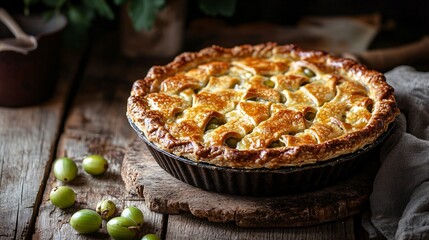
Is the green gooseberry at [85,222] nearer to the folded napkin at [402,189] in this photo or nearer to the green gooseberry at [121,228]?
the green gooseberry at [121,228]

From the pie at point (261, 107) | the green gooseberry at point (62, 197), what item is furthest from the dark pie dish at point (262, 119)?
the green gooseberry at point (62, 197)

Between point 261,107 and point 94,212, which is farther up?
point 261,107

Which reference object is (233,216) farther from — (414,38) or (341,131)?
(414,38)

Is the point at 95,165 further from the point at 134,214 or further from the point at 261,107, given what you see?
the point at 261,107

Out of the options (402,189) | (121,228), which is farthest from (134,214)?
(402,189)

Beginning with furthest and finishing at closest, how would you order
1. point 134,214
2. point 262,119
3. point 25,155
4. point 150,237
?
point 25,155, point 262,119, point 134,214, point 150,237

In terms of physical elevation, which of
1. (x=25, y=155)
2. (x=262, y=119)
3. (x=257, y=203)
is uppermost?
(x=262, y=119)
